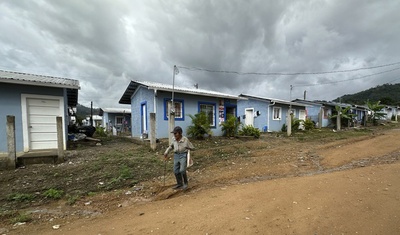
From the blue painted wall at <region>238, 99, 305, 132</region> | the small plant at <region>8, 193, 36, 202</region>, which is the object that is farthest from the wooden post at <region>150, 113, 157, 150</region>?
the blue painted wall at <region>238, 99, 305, 132</region>

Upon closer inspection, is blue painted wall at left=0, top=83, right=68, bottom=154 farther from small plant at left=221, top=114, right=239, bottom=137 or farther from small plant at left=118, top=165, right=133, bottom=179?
small plant at left=221, top=114, right=239, bottom=137

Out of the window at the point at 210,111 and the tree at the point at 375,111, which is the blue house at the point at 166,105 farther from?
the tree at the point at 375,111

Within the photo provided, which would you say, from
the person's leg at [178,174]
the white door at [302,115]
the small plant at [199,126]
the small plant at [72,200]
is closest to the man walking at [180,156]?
the person's leg at [178,174]

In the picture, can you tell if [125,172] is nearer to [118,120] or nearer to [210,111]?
[210,111]

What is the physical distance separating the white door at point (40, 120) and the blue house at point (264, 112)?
1426cm

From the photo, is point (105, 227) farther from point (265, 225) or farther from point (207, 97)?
point (207, 97)

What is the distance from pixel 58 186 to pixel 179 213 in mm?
3571

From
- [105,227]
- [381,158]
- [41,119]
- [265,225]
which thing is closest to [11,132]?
[41,119]

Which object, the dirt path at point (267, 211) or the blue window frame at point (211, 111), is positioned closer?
the dirt path at point (267, 211)

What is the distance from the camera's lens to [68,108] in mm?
14234

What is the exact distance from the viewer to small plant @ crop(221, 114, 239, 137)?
44.0 ft

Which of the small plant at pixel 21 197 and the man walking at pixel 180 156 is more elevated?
the man walking at pixel 180 156

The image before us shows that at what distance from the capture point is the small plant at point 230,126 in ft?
44.0

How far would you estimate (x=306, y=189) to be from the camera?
4.23 meters
